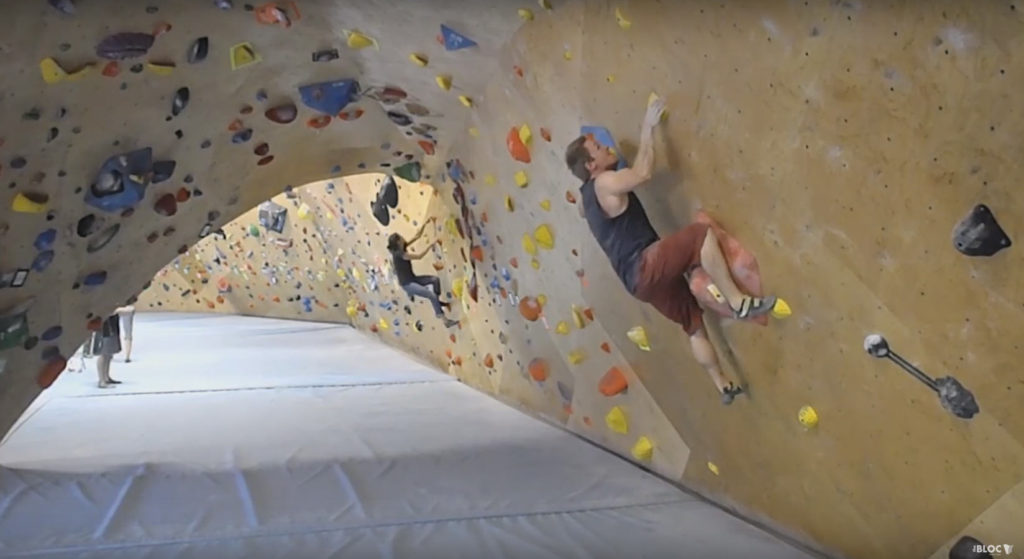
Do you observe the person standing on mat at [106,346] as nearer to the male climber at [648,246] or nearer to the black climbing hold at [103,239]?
the black climbing hold at [103,239]

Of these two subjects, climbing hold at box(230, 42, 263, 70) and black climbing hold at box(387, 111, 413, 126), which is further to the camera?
black climbing hold at box(387, 111, 413, 126)

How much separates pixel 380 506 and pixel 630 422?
3.87 feet

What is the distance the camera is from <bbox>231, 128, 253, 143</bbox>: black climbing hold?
404 cm

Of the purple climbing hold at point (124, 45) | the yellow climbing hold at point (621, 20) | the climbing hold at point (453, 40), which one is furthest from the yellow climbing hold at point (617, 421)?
the purple climbing hold at point (124, 45)

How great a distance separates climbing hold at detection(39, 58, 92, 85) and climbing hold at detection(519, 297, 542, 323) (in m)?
2.30

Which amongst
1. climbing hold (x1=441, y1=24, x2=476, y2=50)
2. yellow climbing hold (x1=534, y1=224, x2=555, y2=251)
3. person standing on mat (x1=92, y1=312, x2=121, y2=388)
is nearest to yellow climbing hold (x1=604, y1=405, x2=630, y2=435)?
yellow climbing hold (x1=534, y1=224, x2=555, y2=251)

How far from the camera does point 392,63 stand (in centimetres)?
383

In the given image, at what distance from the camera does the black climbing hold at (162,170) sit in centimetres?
373

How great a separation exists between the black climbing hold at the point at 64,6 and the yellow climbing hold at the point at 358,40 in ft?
3.40

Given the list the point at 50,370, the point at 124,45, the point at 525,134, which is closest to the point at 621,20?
the point at 525,134

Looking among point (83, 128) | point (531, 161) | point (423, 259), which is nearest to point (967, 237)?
point (531, 161)

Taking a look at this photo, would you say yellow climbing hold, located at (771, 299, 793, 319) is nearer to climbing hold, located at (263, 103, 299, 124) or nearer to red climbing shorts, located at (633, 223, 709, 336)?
red climbing shorts, located at (633, 223, 709, 336)

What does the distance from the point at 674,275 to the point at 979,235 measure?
112 centimetres

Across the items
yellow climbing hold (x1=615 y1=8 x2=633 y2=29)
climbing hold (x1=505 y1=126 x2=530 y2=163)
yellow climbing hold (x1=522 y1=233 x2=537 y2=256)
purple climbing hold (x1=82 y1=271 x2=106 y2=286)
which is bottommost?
purple climbing hold (x1=82 y1=271 x2=106 y2=286)
